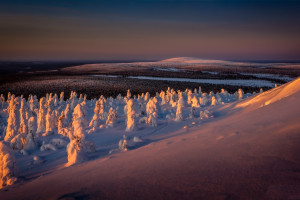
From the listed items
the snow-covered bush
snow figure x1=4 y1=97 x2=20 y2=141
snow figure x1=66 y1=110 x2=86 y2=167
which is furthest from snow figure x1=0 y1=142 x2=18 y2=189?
snow figure x1=4 y1=97 x2=20 y2=141

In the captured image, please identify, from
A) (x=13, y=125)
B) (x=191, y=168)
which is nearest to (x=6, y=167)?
(x=191, y=168)

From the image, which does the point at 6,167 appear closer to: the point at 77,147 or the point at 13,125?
the point at 77,147

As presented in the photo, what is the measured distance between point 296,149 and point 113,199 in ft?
9.45

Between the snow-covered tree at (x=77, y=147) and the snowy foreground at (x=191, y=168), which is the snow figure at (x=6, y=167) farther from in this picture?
the snow-covered tree at (x=77, y=147)

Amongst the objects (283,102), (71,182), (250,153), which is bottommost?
(71,182)

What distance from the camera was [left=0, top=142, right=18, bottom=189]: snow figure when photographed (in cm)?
428

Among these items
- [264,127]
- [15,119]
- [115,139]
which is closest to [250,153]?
[264,127]

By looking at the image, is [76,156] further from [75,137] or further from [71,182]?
[71,182]

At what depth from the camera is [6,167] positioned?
4371 millimetres

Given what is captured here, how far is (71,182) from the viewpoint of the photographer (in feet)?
11.4

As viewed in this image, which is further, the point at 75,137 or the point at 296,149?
the point at 75,137

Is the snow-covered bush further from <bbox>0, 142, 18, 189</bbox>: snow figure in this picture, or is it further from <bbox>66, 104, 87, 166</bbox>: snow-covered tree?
<bbox>0, 142, 18, 189</bbox>: snow figure

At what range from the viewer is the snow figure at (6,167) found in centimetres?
428

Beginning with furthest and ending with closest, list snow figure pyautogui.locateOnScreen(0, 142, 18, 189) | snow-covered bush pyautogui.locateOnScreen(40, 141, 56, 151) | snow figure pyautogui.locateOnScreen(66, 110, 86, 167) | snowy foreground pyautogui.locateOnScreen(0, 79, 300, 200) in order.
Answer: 1. snow-covered bush pyautogui.locateOnScreen(40, 141, 56, 151)
2. snow figure pyautogui.locateOnScreen(66, 110, 86, 167)
3. snow figure pyautogui.locateOnScreen(0, 142, 18, 189)
4. snowy foreground pyautogui.locateOnScreen(0, 79, 300, 200)
